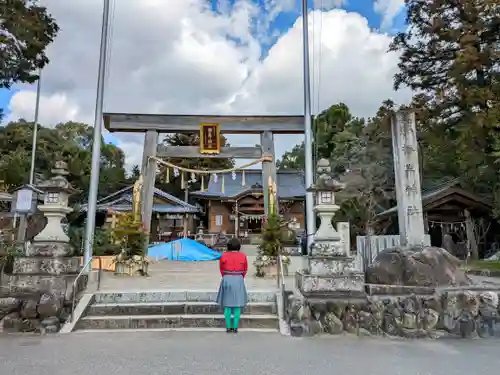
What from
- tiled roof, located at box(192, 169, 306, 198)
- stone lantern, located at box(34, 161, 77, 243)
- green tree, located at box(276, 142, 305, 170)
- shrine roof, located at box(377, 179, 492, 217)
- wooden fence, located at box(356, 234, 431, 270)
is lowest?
wooden fence, located at box(356, 234, 431, 270)

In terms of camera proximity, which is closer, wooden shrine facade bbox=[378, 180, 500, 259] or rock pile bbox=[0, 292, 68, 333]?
rock pile bbox=[0, 292, 68, 333]

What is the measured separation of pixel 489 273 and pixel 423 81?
9220 millimetres

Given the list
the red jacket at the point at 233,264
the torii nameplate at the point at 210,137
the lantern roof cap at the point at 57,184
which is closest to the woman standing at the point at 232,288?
the red jacket at the point at 233,264

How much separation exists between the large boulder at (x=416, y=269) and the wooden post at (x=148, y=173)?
792 cm

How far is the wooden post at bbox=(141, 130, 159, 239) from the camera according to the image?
1262cm

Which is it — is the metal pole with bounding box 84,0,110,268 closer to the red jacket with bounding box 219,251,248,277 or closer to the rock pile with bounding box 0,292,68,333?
the rock pile with bounding box 0,292,68,333

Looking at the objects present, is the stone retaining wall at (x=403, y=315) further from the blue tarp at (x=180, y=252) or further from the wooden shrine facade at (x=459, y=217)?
the blue tarp at (x=180, y=252)

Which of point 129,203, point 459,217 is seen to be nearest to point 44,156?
point 129,203

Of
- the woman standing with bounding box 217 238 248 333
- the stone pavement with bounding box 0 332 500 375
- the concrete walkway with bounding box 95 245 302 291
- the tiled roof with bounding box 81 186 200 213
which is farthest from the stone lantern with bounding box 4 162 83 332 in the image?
the tiled roof with bounding box 81 186 200 213

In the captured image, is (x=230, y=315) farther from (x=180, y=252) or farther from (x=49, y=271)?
(x=180, y=252)

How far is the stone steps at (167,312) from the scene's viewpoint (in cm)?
610

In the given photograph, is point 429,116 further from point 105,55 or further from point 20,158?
point 20,158

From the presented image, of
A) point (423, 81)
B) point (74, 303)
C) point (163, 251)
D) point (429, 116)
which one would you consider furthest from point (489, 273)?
point (163, 251)

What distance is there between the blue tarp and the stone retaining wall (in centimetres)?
1176
